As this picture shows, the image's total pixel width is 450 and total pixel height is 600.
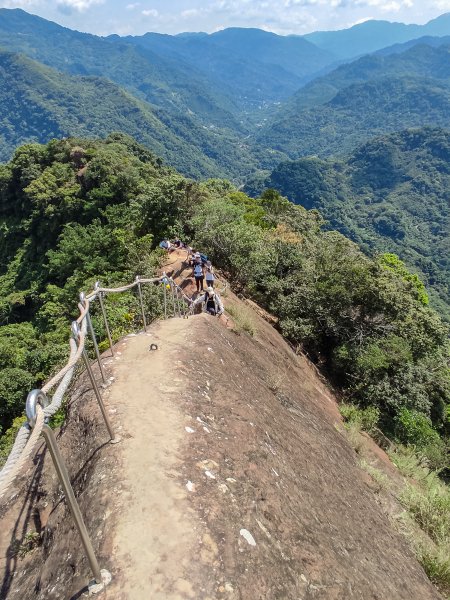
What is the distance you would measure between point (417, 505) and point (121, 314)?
10.1 meters

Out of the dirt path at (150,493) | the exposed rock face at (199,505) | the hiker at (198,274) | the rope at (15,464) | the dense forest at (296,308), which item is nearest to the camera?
the rope at (15,464)

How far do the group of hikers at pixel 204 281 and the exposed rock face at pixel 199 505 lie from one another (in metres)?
4.47

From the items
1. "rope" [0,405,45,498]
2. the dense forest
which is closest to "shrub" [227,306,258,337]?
the dense forest

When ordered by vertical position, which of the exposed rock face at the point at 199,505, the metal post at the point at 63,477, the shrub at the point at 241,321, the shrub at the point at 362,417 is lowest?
the shrub at the point at 362,417

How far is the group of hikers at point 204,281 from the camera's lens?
13055 millimetres

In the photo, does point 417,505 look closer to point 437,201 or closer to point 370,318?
point 370,318

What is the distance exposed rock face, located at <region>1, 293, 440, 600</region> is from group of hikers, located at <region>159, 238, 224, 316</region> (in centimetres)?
447

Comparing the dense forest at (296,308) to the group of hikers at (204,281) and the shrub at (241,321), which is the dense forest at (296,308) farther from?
the shrub at (241,321)

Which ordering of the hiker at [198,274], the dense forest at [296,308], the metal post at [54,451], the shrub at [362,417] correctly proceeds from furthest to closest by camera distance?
the dense forest at [296,308], the hiker at [198,274], the shrub at [362,417], the metal post at [54,451]

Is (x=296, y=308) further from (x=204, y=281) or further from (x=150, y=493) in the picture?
(x=150, y=493)

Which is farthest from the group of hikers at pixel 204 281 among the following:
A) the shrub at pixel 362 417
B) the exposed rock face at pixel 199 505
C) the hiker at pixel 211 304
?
the shrub at pixel 362 417

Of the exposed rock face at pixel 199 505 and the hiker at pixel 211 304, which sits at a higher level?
the exposed rock face at pixel 199 505

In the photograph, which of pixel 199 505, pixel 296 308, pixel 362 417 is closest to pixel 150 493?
pixel 199 505

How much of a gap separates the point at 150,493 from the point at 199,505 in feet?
1.74
